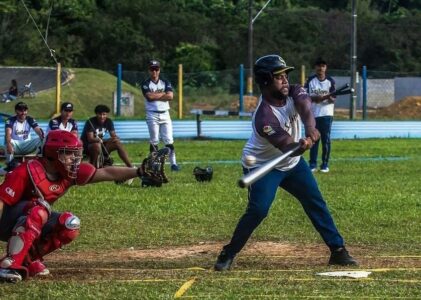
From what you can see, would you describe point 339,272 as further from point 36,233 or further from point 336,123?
point 336,123

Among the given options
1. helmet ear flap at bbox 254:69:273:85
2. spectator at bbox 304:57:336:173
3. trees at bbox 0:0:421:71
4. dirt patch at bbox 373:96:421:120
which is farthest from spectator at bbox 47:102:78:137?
trees at bbox 0:0:421:71

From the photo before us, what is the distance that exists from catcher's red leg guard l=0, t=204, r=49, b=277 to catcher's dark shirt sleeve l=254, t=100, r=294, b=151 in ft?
6.25

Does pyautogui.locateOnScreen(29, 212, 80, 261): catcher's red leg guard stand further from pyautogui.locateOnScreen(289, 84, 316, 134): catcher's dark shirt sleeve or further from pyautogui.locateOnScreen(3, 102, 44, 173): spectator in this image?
pyautogui.locateOnScreen(3, 102, 44, 173): spectator

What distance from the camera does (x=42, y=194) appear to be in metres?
8.20

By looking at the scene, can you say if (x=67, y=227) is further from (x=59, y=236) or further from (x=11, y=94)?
(x=11, y=94)

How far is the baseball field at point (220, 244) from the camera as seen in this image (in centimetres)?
770

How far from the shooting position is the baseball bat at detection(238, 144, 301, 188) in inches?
280

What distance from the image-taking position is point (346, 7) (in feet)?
264

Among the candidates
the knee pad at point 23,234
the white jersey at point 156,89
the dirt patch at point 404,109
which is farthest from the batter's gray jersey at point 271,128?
the dirt patch at point 404,109

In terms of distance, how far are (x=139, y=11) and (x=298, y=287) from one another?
5691 cm

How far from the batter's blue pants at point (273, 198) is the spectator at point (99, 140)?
817cm

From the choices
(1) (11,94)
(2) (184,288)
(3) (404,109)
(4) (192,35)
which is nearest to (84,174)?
(2) (184,288)

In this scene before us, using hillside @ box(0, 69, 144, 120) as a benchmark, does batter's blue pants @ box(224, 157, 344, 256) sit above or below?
above

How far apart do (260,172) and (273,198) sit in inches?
51.1
